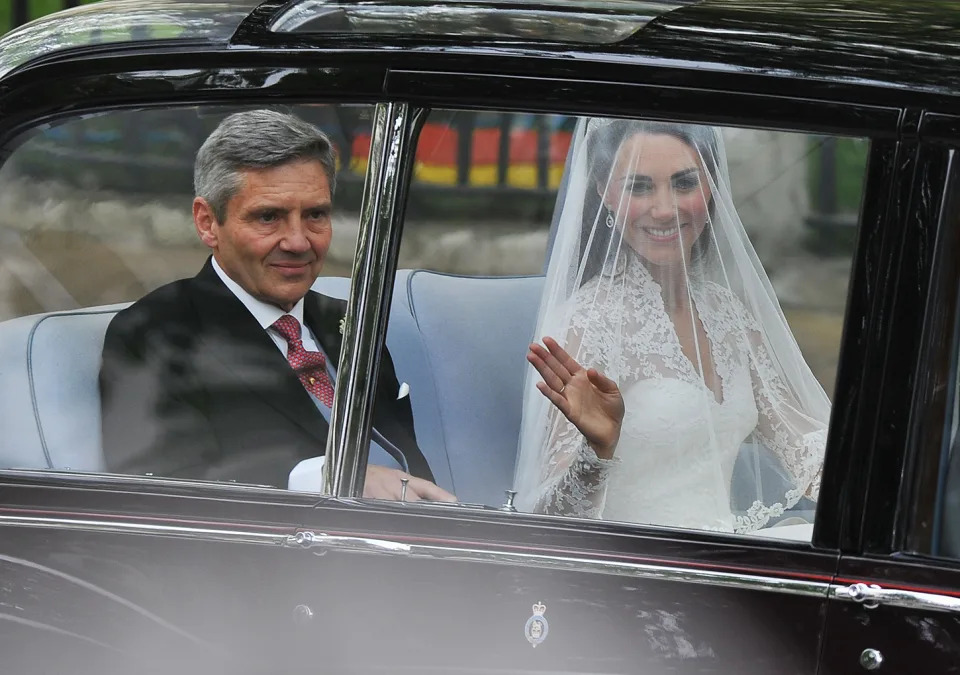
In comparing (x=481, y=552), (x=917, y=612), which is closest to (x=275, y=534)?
(x=481, y=552)

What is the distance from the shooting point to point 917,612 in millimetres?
1999

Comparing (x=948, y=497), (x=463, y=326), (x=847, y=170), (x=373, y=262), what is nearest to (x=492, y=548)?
(x=463, y=326)

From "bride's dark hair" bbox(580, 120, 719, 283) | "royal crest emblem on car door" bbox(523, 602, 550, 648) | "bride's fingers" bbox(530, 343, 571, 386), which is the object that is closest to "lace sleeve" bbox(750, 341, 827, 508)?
"bride's dark hair" bbox(580, 120, 719, 283)

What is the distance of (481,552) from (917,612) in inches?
29.3

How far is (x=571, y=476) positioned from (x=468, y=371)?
0.91ft

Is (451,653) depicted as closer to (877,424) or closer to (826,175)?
(877,424)

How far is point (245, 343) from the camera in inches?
91.2

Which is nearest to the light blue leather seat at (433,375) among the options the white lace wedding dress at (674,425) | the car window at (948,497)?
the white lace wedding dress at (674,425)

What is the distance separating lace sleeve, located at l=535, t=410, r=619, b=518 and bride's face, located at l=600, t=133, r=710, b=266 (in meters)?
0.38

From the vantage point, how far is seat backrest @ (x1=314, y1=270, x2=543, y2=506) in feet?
7.39

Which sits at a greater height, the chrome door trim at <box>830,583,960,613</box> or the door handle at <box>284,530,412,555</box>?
the chrome door trim at <box>830,583,960,613</box>

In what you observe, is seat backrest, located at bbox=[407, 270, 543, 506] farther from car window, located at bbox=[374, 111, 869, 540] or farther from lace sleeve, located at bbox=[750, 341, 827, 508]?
lace sleeve, located at bbox=[750, 341, 827, 508]

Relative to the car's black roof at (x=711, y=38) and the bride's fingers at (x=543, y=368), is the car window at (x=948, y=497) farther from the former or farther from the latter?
the bride's fingers at (x=543, y=368)

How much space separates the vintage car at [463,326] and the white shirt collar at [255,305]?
7 cm
